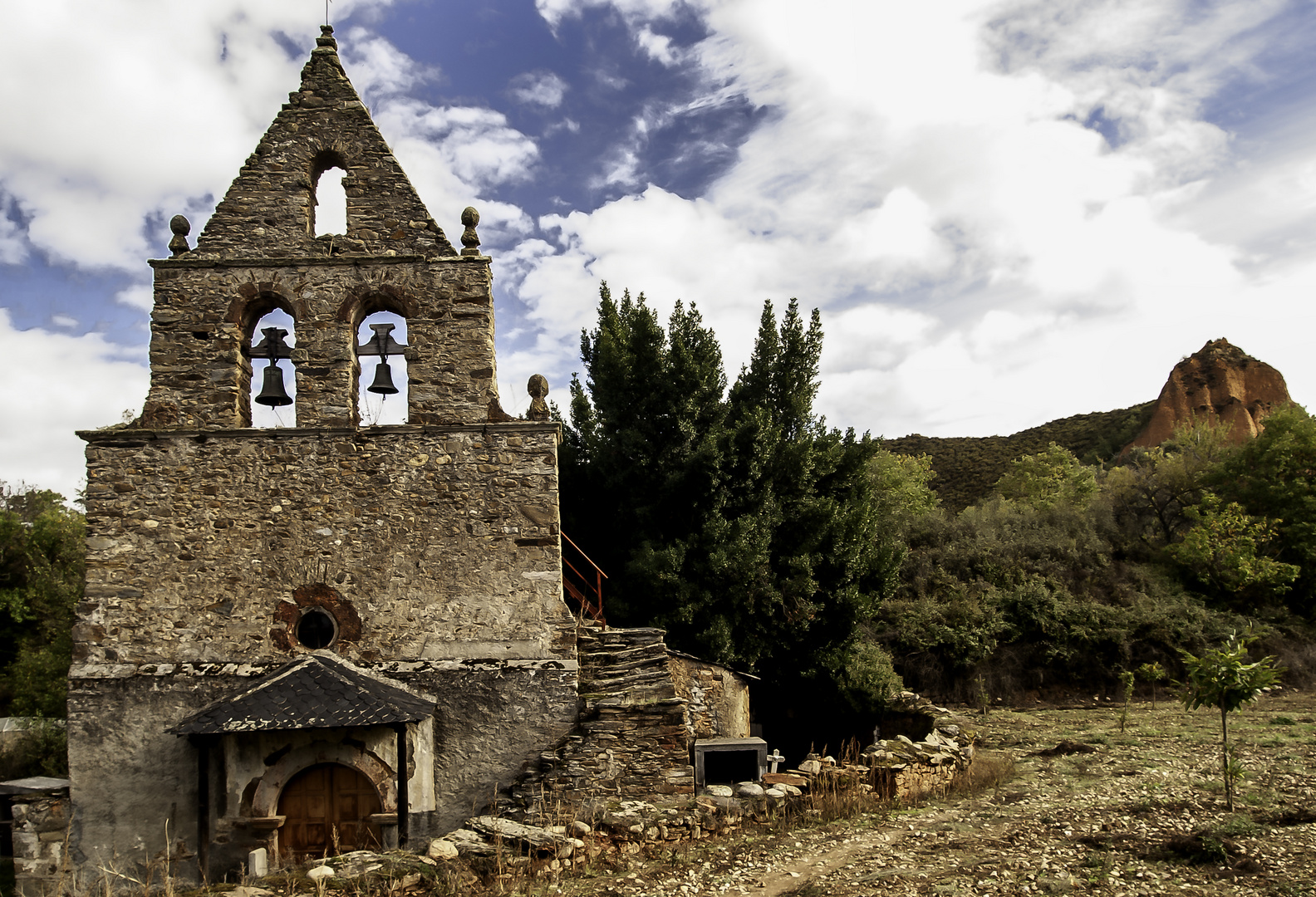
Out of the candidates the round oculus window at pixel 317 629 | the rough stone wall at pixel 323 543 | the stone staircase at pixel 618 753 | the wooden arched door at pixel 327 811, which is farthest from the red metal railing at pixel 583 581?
the wooden arched door at pixel 327 811

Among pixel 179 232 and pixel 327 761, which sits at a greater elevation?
pixel 179 232

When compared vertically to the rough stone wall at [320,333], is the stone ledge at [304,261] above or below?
above

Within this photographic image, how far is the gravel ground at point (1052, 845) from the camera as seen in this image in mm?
6266

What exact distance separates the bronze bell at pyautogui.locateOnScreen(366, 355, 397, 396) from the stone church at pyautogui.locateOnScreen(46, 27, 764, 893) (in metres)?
0.05

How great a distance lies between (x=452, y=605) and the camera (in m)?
9.24

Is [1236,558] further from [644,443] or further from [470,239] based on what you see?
[470,239]

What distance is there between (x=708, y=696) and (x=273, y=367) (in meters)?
8.12

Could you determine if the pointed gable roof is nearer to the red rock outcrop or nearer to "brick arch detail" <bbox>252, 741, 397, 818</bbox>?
"brick arch detail" <bbox>252, 741, 397, 818</bbox>

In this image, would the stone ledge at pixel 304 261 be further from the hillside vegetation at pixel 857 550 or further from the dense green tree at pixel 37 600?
the dense green tree at pixel 37 600

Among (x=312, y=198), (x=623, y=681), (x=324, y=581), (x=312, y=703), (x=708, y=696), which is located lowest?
(x=708, y=696)

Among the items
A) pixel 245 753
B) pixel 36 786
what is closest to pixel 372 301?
pixel 245 753

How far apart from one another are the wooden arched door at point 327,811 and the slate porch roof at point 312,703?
2.53 feet

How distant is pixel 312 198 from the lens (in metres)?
10.2

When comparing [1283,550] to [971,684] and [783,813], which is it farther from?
[783,813]
